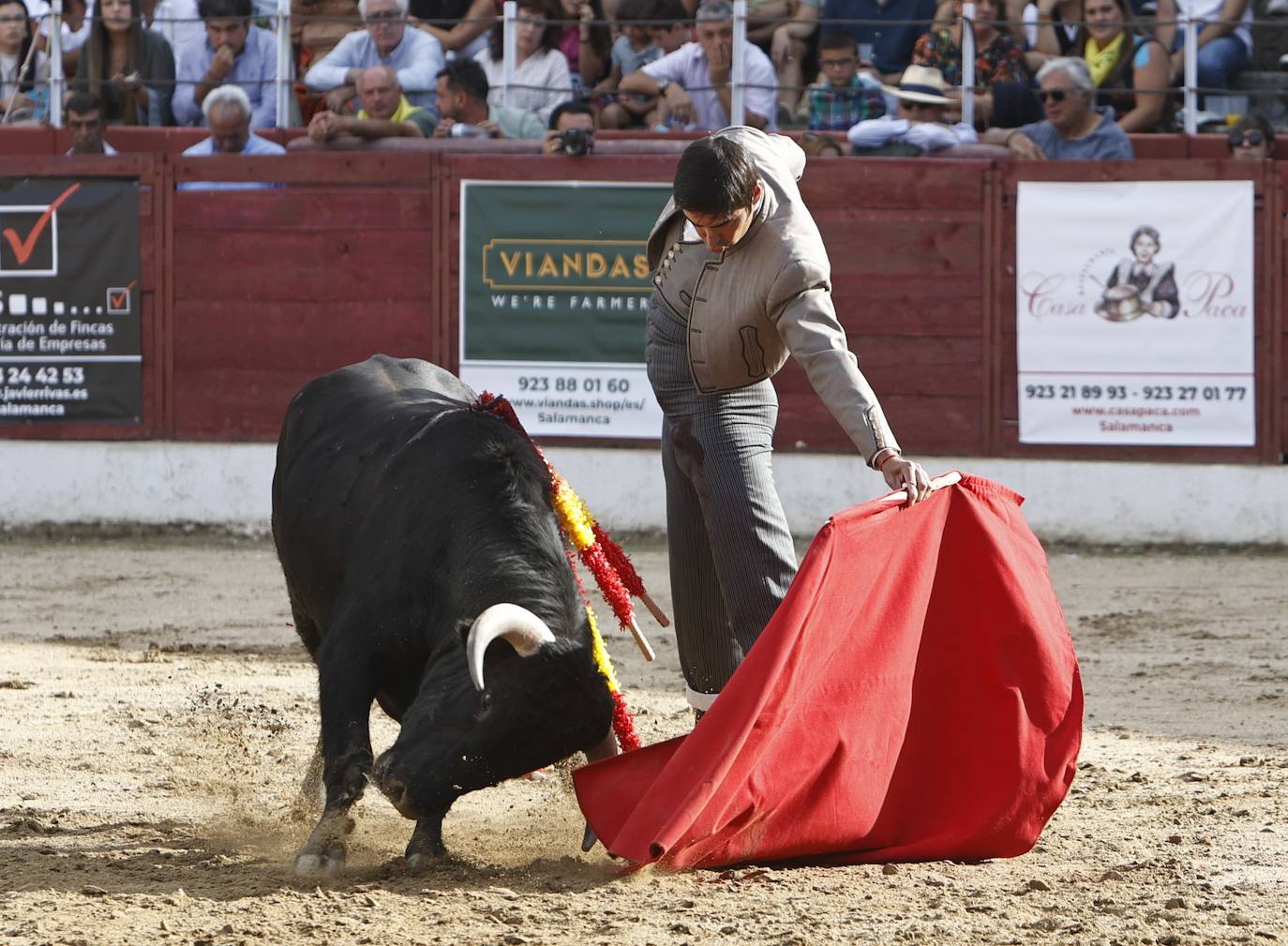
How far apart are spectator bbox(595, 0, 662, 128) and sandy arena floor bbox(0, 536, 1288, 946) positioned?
11.3 ft

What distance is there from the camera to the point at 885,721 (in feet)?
11.1

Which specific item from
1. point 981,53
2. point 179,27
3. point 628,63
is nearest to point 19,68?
point 179,27

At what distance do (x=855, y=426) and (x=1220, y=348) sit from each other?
16.7 ft

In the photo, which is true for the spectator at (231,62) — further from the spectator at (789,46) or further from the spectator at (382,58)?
the spectator at (789,46)

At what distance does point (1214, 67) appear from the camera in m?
8.46

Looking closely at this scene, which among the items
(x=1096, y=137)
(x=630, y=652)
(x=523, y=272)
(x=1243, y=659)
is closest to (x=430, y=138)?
(x=523, y=272)

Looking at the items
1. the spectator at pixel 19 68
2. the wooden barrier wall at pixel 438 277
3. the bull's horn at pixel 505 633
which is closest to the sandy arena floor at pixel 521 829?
the bull's horn at pixel 505 633

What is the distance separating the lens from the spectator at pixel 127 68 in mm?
9211

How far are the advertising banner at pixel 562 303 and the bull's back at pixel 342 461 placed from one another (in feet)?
13.2

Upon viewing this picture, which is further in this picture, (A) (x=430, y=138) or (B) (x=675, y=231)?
(A) (x=430, y=138)

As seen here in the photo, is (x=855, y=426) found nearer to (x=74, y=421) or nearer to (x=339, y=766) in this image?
(x=339, y=766)

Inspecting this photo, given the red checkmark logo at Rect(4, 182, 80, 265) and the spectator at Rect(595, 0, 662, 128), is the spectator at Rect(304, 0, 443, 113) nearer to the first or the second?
the spectator at Rect(595, 0, 662, 128)

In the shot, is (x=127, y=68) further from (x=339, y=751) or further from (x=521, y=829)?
(x=339, y=751)

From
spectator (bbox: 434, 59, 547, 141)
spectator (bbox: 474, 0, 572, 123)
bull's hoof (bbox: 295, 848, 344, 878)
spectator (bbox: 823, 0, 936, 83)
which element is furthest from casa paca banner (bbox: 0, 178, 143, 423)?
bull's hoof (bbox: 295, 848, 344, 878)
